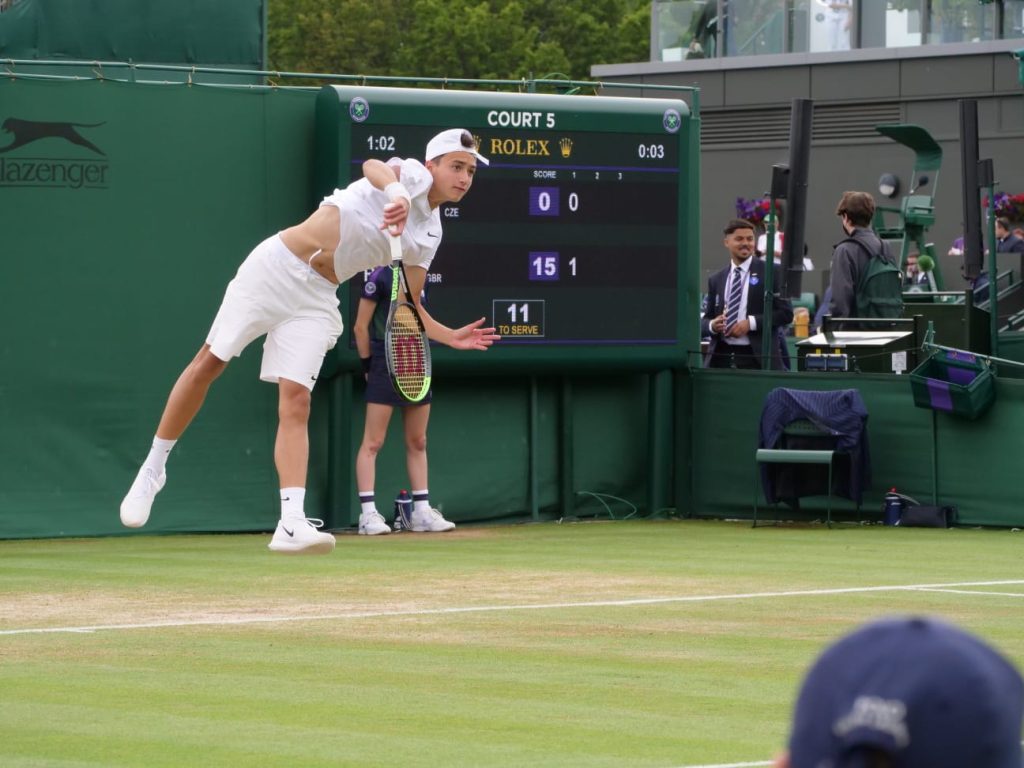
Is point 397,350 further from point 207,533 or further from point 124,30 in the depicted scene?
point 124,30

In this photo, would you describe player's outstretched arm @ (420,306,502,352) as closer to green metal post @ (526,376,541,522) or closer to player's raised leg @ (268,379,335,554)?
player's raised leg @ (268,379,335,554)

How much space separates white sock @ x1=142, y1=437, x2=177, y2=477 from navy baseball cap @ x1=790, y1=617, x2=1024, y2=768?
763cm

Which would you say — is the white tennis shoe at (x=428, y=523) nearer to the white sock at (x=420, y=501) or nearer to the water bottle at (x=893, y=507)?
the white sock at (x=420, y=501)

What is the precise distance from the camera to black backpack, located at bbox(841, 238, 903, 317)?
1598 centimetres

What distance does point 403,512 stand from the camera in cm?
1483

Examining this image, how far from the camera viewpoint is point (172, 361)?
47.0ft

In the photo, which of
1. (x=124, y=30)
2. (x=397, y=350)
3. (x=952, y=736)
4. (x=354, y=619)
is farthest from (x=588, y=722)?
(x=124, y=30)

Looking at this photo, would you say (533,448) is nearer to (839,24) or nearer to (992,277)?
(992,277)

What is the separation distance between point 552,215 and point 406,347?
6.11m

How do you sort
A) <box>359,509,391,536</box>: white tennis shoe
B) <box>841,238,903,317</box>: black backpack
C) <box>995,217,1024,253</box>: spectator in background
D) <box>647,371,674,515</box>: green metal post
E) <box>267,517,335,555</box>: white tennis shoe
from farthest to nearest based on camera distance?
<box>995,217,1024,253</box>: spectator in background < <box>647,371,674,515</box>: green metal post < <box>841,238,903,317</box>: black backpack < <box>359,509,391,536</box>: white tennis shoe < <box>267,517,335,555</box>: white tennis shoe

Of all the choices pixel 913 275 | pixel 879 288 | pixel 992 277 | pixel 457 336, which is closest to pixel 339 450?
pixel 879 288

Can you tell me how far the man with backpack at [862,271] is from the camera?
1574 cm

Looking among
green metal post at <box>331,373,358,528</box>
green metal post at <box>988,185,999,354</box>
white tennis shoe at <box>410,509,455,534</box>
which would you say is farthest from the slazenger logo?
green metal post at <box>988,185,999,354</box>

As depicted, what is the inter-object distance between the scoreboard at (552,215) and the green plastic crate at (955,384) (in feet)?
7.04
